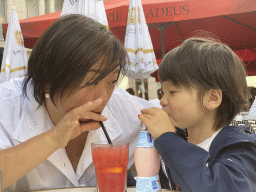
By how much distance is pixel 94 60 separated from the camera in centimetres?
112

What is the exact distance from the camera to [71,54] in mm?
1105

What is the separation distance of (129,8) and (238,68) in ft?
8.24

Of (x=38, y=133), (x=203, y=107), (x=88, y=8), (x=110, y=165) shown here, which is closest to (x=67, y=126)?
(x=110, y=165)

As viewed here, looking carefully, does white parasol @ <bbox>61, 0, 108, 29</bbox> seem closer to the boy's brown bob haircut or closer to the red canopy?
the red canopy

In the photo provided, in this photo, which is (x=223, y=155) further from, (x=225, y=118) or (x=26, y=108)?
(x=26, y=108)

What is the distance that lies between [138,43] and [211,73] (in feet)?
7.98

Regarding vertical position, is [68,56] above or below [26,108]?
above

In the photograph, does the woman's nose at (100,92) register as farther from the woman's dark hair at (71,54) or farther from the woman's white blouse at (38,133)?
the woman's white blouse at (38,133)

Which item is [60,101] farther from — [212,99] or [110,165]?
[212,99]

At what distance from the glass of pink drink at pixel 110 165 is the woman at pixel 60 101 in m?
0.14

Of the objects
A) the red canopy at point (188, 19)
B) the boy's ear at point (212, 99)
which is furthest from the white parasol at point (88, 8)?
the boy's ear at point (212, 99)

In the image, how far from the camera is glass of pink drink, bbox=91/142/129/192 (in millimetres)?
897

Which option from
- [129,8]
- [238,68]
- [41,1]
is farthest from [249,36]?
[41,1]

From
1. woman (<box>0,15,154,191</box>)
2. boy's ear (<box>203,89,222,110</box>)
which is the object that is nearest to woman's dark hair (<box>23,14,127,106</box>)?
woman (<box>0,15,154,191</box>)
